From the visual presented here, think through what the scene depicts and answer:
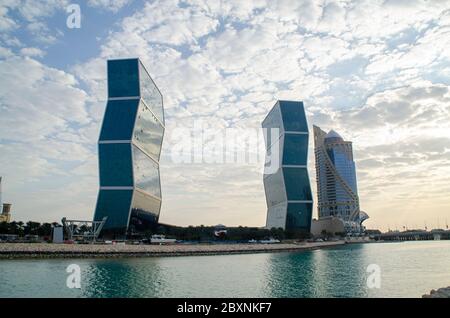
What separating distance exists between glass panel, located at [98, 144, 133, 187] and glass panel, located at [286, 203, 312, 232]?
61809mm

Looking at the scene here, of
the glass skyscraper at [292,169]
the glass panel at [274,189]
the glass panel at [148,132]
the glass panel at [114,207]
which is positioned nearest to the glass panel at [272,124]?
the glass skyscraper at [292,169]

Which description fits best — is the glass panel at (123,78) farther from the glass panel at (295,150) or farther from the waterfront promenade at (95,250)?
the glass panel at (295,150)

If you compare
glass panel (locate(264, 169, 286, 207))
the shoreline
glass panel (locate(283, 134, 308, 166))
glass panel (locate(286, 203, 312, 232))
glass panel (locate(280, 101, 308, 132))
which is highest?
glass panel (locate(280, 101, 308, 132))

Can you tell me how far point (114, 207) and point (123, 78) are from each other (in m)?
36.5

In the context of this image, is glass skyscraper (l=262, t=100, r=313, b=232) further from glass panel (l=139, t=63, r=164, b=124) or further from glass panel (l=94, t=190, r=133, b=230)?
glass panel (l=94, t=190, r=133, b=230)

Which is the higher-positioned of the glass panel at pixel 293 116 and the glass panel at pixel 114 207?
the glass panel at pixel 293 116

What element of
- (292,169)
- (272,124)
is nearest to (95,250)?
(292,169)

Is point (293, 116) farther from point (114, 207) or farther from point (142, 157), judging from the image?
point (114, 207)

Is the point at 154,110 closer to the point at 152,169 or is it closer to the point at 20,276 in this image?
the point at 152,169

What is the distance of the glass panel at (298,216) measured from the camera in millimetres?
135750

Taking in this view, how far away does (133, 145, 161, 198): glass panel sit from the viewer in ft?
335

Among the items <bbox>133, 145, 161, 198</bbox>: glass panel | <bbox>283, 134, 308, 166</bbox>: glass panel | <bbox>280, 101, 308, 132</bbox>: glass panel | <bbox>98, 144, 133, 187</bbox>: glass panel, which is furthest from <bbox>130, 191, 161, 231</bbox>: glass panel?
<bbox>280, 101, 308, 132</bbox>: glass panel

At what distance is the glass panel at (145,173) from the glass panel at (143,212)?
2.58 metres

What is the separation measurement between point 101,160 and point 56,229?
1276 inches
